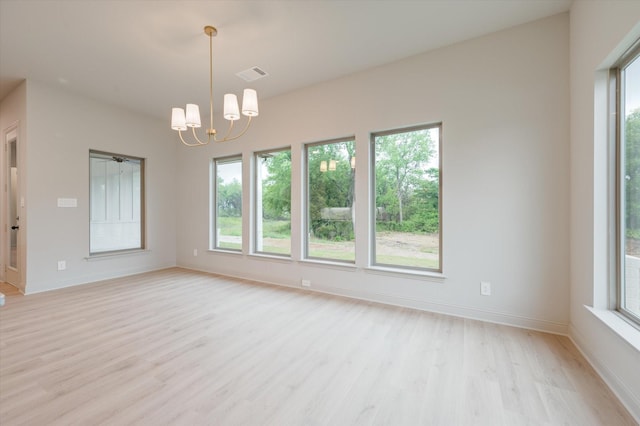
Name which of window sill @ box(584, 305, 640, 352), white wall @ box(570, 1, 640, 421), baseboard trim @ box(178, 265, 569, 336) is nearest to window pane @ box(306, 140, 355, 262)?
baseboard trim @ box(178, 265, 569, 336)

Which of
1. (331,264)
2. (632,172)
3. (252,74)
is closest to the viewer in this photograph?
(632,172)

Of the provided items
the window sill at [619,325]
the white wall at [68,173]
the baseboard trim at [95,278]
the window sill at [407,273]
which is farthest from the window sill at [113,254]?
the window sill at [619,325]

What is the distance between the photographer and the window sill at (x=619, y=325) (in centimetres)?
170

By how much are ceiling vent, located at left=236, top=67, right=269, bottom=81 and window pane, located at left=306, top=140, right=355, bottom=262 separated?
1.17 m

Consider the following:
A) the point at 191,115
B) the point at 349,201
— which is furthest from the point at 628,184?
the point at 191,115

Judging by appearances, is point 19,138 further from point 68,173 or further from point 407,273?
point 407,273

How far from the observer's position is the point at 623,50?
6.20 feet

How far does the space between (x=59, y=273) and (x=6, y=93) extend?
292cm

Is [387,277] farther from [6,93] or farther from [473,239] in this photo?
[6,93]

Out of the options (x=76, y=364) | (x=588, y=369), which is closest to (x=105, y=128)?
(x=76, y=364)

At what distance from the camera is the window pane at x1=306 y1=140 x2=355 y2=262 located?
3.96 m

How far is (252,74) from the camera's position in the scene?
380 centimetres

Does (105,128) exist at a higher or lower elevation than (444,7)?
lower

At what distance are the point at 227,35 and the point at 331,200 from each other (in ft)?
7.68
